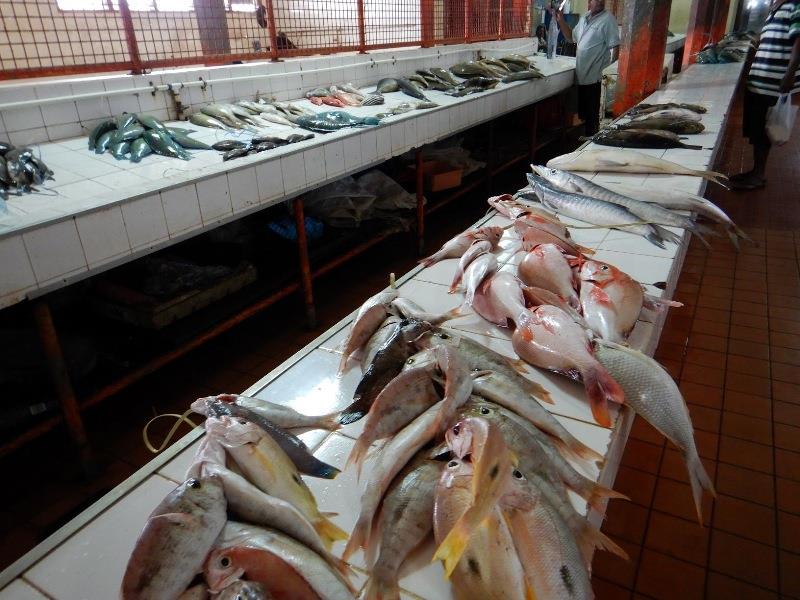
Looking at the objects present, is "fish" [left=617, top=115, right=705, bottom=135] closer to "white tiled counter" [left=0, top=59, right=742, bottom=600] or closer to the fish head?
"white tiled counter" [left=0, top=59, right=742, bottom=600]

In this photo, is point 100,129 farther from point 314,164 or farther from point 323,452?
point 323,452

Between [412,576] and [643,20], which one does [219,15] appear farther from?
[412,576]

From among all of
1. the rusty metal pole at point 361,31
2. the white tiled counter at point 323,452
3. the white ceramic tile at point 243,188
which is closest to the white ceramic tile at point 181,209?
the white ceramic tile at point 243,188

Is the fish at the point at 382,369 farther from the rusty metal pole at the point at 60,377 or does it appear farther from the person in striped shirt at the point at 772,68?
the person in striped shirt at the point at 772,68

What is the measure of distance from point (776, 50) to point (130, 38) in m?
7.39

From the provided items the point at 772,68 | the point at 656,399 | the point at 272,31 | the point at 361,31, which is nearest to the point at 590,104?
the point at 772,68

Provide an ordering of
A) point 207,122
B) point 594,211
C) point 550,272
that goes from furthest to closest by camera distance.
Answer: point 207,122
point 594,211
point 550,272

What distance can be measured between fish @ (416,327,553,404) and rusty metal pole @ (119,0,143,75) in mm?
4409

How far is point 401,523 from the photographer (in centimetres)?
131

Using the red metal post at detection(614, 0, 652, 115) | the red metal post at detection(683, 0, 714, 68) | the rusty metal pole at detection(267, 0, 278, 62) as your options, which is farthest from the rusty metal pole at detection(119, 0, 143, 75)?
the red metal post at detection(683, 0, 714, 68)

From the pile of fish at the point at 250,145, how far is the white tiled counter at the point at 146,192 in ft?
0.28

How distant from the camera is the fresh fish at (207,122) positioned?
16.3ft

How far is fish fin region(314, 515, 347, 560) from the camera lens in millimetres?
1346

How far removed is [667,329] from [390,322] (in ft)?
11.0
